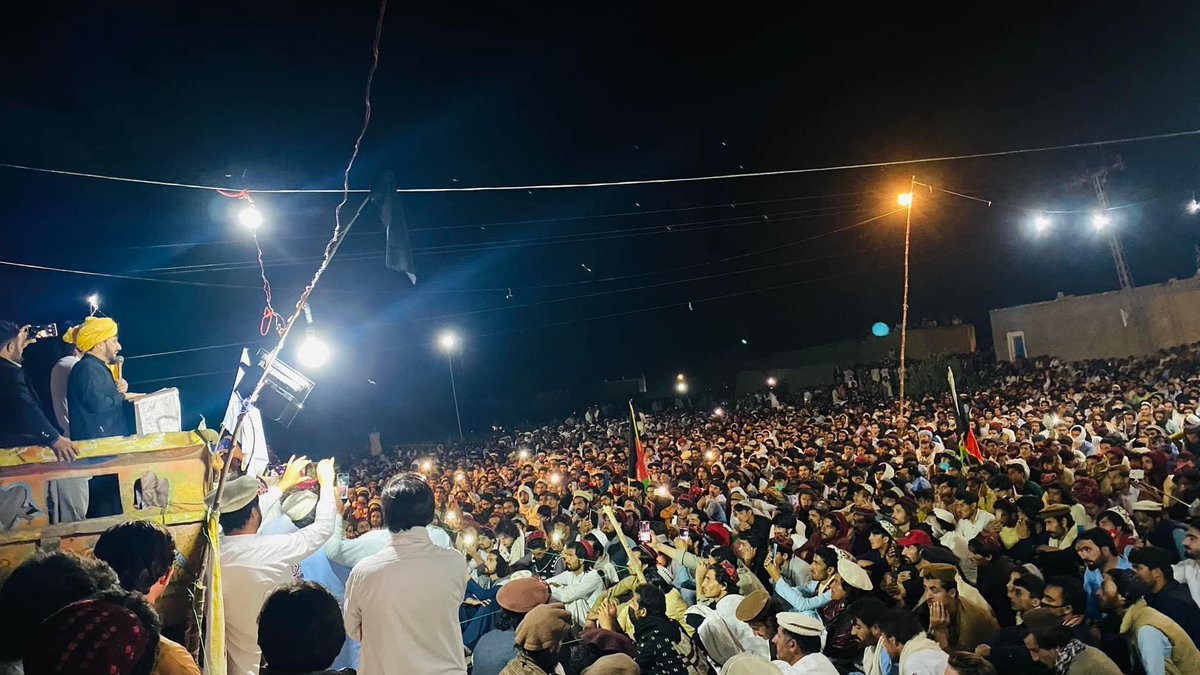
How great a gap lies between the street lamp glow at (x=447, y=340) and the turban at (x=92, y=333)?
2689cm

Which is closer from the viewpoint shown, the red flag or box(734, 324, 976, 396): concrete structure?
the red flag

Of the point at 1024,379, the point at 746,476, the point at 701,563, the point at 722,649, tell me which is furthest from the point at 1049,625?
the point at 1024,379

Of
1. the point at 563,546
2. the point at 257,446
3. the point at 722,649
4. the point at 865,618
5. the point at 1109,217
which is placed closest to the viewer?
the point at 865,618

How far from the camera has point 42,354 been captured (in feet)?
14.0

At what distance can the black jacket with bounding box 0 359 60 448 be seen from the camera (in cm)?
366

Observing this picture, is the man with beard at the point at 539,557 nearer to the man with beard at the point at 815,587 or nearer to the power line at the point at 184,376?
the man with beard at the point at 815,587

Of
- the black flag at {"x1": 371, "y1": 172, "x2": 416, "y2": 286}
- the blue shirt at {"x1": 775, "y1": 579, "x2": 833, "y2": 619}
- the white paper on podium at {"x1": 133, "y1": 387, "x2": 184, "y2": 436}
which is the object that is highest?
the black flag at {"x1": 371, "y1": 172, "x2": 416, "y2": 286}

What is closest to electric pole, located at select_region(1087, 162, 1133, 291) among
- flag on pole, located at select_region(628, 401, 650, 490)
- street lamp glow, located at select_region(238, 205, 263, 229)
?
flag on pole, located at select_region(628, 401, 650, 490)

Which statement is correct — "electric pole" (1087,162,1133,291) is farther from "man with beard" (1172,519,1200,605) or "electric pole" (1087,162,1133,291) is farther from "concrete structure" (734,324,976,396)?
"man with beard" (1172,519,1200,605)

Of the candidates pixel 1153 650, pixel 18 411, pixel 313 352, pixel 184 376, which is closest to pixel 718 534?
pixel 1153 650

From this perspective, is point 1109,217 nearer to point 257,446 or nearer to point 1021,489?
point 1021,489

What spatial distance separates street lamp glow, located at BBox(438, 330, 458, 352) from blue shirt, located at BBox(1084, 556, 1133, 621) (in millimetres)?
27694

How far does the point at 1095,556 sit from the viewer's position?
15.4 ft

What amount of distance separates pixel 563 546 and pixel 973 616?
3.92 meters
